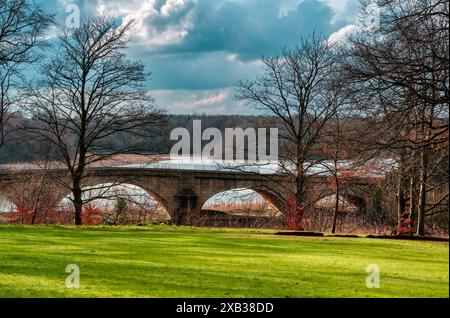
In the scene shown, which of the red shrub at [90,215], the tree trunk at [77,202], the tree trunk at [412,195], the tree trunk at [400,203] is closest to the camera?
the tree trunk at [412,195]

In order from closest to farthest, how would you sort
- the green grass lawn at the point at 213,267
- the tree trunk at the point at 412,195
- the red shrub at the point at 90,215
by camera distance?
the green grass lawn at the point at 213,267
the tree trunk at the point at 412,195
the red shrub at the point at 90,215

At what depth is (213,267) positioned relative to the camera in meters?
11.8

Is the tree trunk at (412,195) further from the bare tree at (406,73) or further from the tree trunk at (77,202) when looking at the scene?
the tree trunk at (77,202)

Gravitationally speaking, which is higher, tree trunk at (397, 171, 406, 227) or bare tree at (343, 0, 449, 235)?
→ bare tree at (343, 0, 449, 235)

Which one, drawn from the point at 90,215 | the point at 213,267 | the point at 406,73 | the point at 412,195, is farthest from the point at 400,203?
the point at 213,267

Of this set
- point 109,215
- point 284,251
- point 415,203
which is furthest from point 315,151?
point 284,251

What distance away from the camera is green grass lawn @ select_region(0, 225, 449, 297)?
9.07 metres

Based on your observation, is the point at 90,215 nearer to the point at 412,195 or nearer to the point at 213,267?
the point at 412,195

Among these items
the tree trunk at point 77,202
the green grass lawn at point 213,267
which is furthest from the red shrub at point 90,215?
the green grass lawn at point 213,267

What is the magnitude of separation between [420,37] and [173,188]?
41995 mm

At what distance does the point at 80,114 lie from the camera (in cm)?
3238

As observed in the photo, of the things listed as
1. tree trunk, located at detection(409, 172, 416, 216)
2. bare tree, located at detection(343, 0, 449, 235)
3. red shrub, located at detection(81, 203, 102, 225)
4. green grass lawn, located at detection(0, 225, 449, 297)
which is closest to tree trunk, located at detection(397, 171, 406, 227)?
tree trunk, located at detection(409, 172, 416, 216)

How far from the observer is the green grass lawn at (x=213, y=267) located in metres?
9.07

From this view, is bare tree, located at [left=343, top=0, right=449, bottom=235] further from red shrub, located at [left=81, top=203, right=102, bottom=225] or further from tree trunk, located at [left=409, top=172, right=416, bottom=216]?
red shrub, located at [left=81, top=203, right=102, bottom=225]
